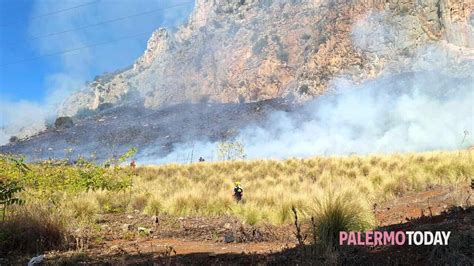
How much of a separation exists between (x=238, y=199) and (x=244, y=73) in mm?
84562

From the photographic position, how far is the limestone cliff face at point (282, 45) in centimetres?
7294

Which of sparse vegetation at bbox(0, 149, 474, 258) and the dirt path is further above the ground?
sparse vegetation at bbox(0, 149, 474, 258)

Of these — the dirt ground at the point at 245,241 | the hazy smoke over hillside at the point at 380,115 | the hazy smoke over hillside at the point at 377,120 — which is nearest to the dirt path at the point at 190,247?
the dirt ground at the point at 245,241

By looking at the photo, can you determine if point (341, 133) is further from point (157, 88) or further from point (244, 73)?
point (157, 88)

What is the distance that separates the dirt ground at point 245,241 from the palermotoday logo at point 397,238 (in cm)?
9

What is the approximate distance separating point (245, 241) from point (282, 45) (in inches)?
3524

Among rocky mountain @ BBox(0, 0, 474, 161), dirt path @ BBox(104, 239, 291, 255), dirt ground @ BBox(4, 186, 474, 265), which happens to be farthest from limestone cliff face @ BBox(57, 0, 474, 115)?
dirt path @ BBox(104, 239, 291, 255)

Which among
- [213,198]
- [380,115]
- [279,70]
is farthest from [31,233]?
[279,70]

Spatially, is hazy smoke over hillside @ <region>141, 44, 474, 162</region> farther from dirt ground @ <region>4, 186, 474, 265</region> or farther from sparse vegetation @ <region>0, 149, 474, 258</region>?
dirt ground @ <region>4, 186, 474, 265</region>

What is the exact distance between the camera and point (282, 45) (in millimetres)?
93938

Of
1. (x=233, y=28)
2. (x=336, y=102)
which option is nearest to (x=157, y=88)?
(x=233, y=28)

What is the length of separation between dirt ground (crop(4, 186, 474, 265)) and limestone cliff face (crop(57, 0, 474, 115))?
66375 millimetres

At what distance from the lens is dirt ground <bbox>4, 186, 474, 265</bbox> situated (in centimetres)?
433

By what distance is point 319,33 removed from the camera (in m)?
87.6
